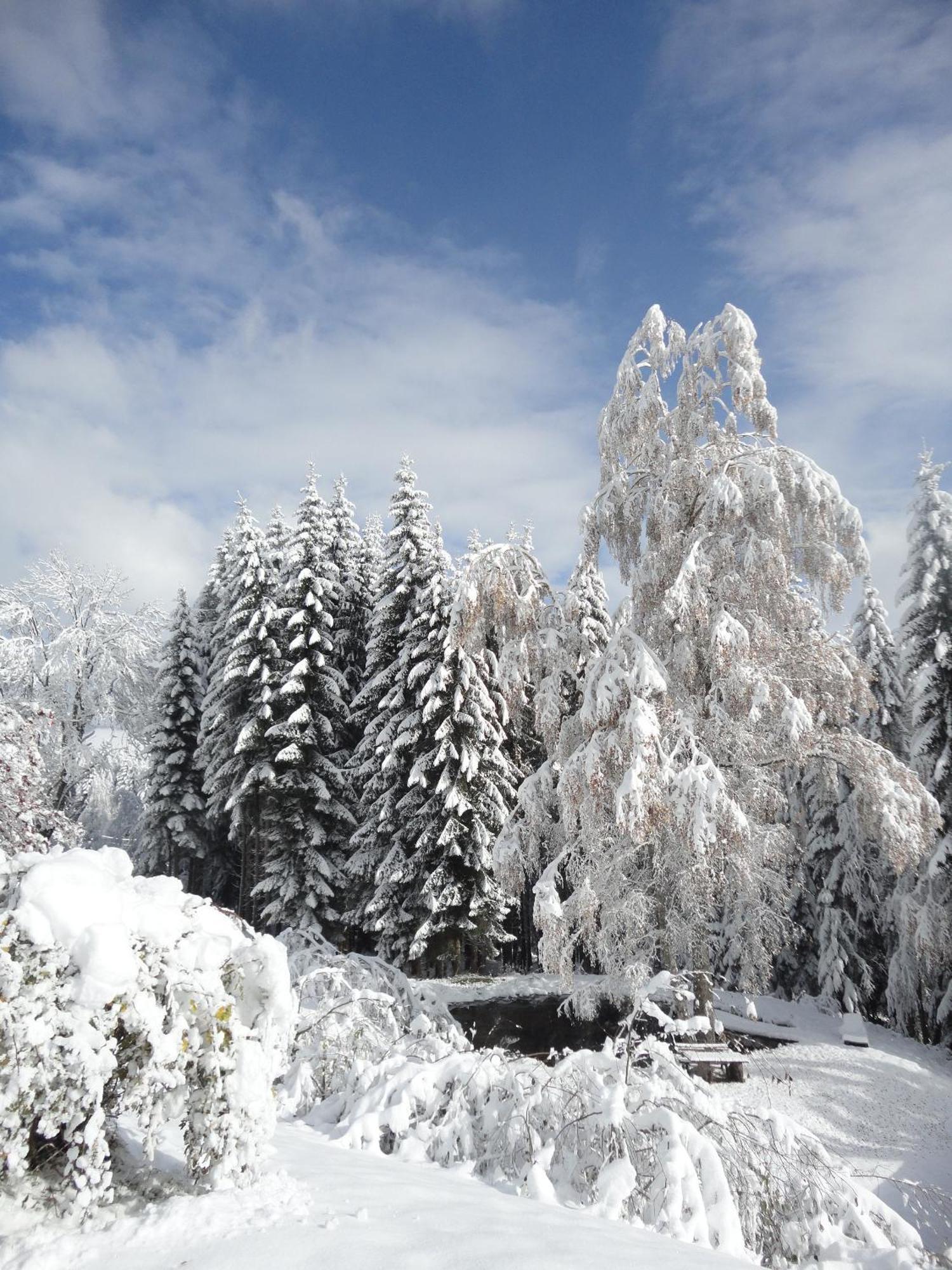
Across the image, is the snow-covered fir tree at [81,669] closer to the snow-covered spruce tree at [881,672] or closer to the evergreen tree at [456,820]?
the evergreen tree at [456,820]

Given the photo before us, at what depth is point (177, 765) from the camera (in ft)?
82.3

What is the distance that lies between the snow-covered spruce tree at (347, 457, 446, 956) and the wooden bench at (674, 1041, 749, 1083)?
887cm

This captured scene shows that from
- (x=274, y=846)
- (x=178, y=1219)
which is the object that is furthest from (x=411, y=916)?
(x=178, y=1219)

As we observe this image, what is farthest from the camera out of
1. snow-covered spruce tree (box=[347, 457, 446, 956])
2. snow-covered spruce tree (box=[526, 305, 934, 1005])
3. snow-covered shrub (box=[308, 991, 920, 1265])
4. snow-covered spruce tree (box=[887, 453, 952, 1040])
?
snow-covered spruce tree (box=[347, 457, 446, 956])

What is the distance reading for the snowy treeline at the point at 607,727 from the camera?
9.81 meters

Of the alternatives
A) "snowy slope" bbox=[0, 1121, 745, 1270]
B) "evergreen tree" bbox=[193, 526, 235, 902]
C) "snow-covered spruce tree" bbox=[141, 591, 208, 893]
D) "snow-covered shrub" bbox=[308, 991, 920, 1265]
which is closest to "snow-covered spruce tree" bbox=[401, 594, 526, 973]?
"evergreen tree" bbox=[193, 526, 235, 902]

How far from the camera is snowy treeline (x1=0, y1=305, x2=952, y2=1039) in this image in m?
9.81

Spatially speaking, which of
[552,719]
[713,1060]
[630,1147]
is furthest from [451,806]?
[630,1147]

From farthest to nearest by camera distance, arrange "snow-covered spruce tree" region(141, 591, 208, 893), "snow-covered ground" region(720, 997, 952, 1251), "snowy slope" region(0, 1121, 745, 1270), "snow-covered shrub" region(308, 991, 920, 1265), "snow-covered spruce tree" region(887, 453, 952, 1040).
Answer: "snow-covered spruce tree" region(141, 591, 208, 893)
"snow-covered spruce tree" region(887, 453, 952, 1040)
"snow-covered ground" region(720, 997, 952, 1251)
"snow-covered shrub" region(308, 991, 920, 1265)
"snowy slope" region(0, 1121, 745, 1270)

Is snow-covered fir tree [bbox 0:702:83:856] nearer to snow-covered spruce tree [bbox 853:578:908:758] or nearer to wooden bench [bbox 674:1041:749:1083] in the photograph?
wooden bench [bbox 674:1041:749:1083]

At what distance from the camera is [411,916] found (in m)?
18.2

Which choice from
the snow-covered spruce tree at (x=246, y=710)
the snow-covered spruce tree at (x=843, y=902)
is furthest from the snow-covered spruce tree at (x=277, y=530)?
the snow-covered spruce tree at (x=843, y=902)

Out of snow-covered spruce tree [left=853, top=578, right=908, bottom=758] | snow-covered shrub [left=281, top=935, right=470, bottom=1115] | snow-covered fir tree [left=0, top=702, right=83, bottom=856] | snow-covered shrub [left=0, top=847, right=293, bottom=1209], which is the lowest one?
snow-covered shrub [left=281, top=935, right=470, bottom=1115]

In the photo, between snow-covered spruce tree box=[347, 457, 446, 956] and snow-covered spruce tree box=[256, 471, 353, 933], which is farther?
snow-covered spruce tree box=[256, 471, 353, 933]
